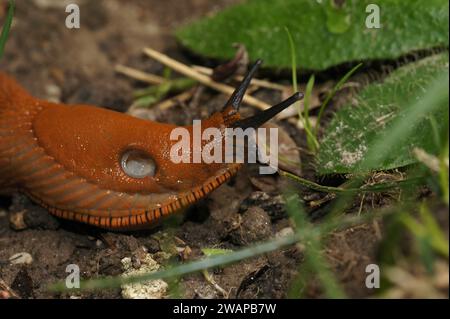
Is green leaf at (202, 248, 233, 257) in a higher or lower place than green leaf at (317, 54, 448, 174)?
lower

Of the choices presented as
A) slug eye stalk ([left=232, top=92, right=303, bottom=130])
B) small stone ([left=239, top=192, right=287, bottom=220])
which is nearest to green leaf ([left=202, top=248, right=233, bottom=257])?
small stone ([left=239, top=192, right=287, bottom=220])

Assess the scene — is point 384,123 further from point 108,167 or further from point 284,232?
point 108,167

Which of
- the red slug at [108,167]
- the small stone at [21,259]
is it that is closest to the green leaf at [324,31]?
the red slug at [108,167]

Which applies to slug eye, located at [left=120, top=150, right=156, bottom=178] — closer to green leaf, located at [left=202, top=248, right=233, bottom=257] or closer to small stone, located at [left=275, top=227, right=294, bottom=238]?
green leaf, located at [left=202, top=248, right=233, bottom=257]

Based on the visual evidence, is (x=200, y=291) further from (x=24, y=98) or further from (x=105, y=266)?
(x=24, y=98)

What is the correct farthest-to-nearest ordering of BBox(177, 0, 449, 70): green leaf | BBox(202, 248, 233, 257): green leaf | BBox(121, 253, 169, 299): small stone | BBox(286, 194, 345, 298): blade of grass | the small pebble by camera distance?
BBox(177, 0, 449, 70): green leaf, the small pebble, BBox(202, 248, 233, 257): green leaf, BBox(121, 253, 169, 299): small stone, BBox(286, 194, 345, 298): blade of grass
